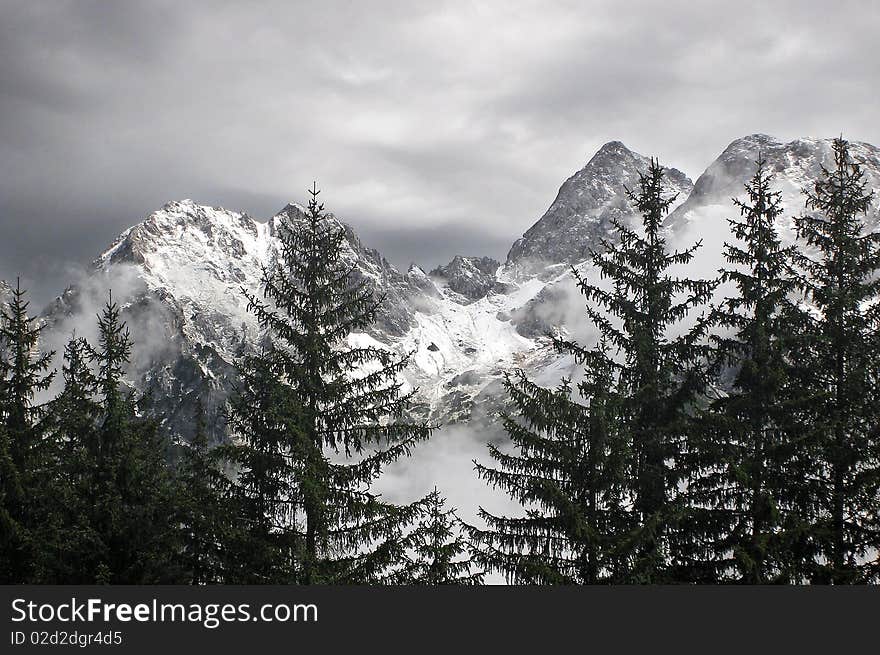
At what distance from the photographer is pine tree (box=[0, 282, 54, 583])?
1730 cm

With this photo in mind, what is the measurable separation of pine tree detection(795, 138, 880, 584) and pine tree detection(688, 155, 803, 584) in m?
0.66

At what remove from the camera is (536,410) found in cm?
1562

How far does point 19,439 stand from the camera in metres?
20.4

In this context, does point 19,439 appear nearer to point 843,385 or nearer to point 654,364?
point 654,364

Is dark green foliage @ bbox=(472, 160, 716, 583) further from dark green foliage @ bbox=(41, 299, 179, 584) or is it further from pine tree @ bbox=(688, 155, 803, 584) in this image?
dark green foliage @ bbox=(41, 299, 179, 584)

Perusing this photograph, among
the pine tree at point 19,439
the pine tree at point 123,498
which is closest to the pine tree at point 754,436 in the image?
the pine tree at point 123,498

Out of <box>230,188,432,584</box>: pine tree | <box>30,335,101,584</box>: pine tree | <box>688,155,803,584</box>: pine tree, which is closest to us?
<box>688,155,803,584</box>: pine tree

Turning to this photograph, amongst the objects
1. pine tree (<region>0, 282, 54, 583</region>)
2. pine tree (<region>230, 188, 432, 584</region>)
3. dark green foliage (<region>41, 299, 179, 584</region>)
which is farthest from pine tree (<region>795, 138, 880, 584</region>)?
pine tree (<region>0, 282, 54, 583</region>)

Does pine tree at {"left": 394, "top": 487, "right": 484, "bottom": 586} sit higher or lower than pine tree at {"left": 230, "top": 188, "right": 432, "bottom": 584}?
lower

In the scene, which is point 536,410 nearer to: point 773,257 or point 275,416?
point 275,416

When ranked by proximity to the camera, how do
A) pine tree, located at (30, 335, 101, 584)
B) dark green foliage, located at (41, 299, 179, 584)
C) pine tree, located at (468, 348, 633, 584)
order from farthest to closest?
dark green foliage, located at (41, 299, 179, 584), pine tree, located at (30, 335, 101, 584), pine tree, located at (468, 348, 633, 584)

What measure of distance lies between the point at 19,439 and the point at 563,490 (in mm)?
16207

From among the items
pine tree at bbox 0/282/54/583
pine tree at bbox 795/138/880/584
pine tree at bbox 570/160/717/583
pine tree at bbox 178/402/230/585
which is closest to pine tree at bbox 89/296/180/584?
pine tree at bbox 178/402/230/585

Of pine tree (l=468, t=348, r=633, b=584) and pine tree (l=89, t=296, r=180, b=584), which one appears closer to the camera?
pine tree (l=468, t=348, r=633, b=584)
